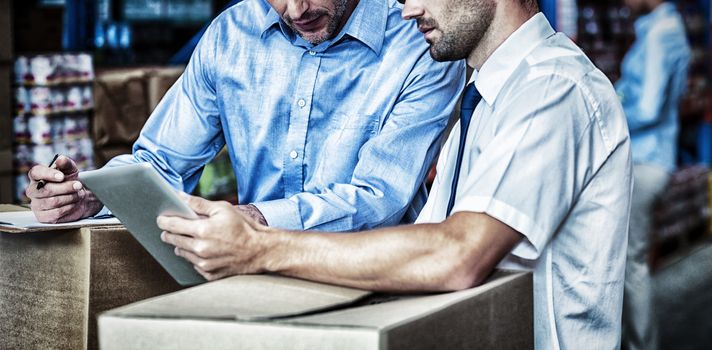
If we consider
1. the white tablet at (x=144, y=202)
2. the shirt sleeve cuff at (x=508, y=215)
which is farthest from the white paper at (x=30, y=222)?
the shirt sleeve cuff at (x=508, y=215)

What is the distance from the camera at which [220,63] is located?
235 cm

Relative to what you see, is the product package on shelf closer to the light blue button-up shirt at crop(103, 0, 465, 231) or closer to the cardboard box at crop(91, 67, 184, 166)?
the cardboard box at crop(91, 67, 184, 166)

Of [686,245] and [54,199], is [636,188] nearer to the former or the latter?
[686,245]

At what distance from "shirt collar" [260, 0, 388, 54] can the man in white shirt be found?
1.23 ft

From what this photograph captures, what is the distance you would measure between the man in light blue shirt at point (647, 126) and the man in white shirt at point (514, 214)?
3.27 m

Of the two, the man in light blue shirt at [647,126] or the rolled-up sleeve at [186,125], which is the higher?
the rolled-up sleeve at [186,125]

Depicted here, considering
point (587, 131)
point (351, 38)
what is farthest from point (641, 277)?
point (587, 131)

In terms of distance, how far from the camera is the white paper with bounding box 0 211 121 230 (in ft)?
6.02

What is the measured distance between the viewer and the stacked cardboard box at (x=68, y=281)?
1.82m

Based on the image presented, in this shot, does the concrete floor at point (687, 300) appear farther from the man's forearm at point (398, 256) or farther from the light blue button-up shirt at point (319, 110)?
the man's forearm at point (398, 256)

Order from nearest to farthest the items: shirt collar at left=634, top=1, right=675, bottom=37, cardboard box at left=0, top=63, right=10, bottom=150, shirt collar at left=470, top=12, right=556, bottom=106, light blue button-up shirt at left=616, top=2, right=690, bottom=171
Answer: shirt collar at left=470, top=12, right=556, bottom=106
cardboard box at left=0, top=63, right=10, bottom=150
light blue button-up shirt at left=616, top=2, right=690, bottom=171
shirt collar at left=634, top=1, right=675, bottom=37

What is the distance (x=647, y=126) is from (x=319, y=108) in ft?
10.8

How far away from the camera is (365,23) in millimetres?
2273

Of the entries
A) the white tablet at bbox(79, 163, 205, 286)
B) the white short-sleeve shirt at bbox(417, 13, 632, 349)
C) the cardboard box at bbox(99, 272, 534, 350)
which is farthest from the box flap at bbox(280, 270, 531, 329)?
the white tablet at bbox(79, 163, 205, 286)
